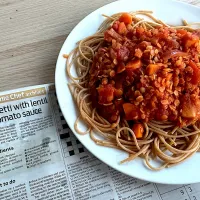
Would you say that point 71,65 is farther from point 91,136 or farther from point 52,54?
point 91,136

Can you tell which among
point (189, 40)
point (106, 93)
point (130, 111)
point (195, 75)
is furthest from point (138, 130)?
point (189, 40)

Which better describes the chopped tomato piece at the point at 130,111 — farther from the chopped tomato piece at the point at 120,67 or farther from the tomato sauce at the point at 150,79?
the chopped tomato piece at the point at 120,67

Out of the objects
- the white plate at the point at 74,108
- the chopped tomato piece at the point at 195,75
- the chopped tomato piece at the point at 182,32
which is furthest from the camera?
the chopped tomato piece at the point at 182,32

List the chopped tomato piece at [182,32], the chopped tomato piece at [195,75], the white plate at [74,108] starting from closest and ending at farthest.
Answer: the white plate at [74,108], the chopped tomato piece at [195,75], the chopped tomato piece at [182,32]

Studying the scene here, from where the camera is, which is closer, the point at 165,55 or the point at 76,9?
the point at 165,55

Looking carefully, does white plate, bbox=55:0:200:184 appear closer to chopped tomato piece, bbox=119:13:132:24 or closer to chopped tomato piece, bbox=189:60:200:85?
chopped tomato piece, bbox=119:13:132:24

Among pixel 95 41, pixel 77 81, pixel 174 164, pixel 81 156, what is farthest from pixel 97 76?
pixel 174 164

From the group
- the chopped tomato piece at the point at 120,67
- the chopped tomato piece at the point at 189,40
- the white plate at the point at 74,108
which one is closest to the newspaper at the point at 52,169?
the white plate at the point at 74,108
